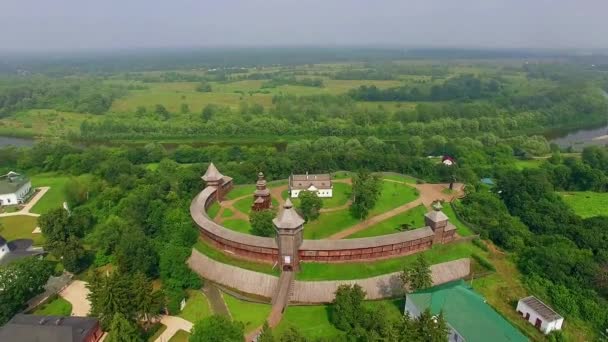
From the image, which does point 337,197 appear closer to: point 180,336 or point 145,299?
point 180,336

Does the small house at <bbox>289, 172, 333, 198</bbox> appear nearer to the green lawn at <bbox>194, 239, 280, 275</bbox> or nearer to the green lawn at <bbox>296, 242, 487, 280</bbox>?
the green lawn at <bbox>194, 239, 280, 275</bbox>

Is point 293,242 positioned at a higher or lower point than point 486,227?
higher

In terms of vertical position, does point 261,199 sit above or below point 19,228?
above

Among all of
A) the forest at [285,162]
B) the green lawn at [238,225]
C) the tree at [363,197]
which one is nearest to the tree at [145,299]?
the forest at [285,162]

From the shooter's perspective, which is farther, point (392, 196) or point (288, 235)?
point (392, 196)

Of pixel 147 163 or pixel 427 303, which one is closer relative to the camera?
pixel 427 303

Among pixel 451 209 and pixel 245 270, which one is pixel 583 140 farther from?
pixel 245 270

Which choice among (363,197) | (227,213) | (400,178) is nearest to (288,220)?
(363,197)

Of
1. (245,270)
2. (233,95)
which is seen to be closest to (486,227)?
(245,270)
